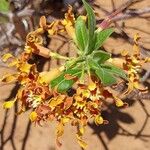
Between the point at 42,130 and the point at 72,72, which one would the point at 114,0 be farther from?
the point at 72,72

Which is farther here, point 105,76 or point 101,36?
point 101,36

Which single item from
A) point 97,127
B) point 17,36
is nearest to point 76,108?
point 97,127

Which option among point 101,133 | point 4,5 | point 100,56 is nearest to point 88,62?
point 100,56

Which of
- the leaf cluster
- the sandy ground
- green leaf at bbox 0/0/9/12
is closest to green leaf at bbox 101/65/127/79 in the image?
the leaf cluster

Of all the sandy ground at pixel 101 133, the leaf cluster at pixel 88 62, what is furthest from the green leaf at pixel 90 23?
the sandy ground at pixel 101 133

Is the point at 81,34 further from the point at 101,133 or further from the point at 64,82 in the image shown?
the point at 101,133

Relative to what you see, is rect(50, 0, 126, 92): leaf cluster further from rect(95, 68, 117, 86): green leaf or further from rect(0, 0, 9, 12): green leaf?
rect(0, 0, 9, 12): green leaf
